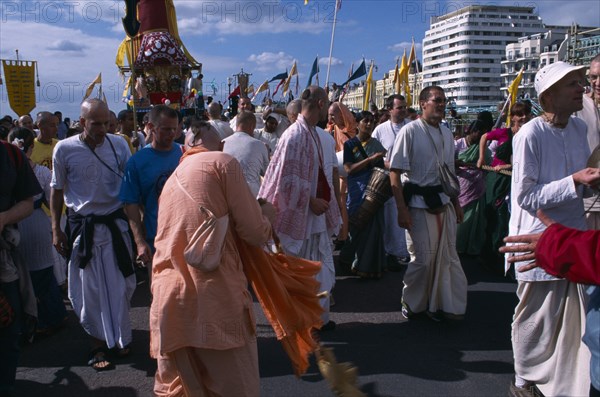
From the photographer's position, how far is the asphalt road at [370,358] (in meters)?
3.86

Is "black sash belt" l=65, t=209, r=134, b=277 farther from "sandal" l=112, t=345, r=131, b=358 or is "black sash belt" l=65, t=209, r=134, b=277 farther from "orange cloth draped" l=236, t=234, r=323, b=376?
"orange cloth draped" l=236, t=234, r=323, b=376

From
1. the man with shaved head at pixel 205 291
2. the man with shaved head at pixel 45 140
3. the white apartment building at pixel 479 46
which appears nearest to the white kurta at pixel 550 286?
the man with shaved head at pixel 205 291

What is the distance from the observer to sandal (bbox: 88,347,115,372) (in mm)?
4217

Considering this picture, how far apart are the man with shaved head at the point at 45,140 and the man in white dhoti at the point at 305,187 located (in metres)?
2.91

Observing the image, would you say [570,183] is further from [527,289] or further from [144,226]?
[144,226]

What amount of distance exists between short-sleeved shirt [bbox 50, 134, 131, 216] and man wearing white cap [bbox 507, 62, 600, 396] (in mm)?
3102

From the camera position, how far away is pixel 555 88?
3119mm

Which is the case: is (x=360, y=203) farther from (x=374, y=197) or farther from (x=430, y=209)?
(x=430, y=209)

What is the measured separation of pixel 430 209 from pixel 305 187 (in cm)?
116

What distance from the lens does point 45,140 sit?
627 cm

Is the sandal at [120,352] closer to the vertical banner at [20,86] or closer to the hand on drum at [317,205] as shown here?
the hand on drum at [317,205]

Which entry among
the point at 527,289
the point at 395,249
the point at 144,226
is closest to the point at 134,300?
the point at 144,226

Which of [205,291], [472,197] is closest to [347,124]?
[472,197]

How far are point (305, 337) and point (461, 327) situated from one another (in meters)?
2.29
